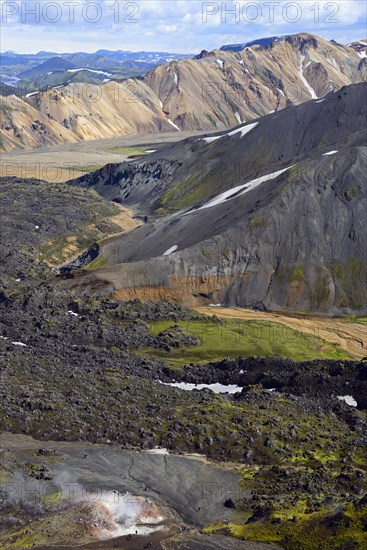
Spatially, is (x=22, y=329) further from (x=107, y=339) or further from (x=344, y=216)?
(x=344, y=216)

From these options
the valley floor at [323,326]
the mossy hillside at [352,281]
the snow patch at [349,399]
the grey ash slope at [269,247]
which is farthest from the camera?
the grey ash slope at [269,247]

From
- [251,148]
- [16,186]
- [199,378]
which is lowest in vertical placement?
[199,378]

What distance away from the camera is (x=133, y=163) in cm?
19050

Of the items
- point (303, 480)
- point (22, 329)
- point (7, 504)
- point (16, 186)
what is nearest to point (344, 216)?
point (22, 329)

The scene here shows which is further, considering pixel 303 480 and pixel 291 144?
pixel 291 144

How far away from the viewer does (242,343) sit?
83.2 m

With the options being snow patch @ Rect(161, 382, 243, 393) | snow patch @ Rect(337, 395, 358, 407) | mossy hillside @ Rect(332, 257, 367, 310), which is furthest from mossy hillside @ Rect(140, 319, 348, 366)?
mossy hillside @ Rect(332, 257, 367, 310)

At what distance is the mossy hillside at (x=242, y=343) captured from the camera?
8131 centimetres

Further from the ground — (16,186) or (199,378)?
(16,186)

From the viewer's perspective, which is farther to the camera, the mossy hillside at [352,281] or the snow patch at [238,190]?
the snow patch at [238,190]

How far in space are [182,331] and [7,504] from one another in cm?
4114

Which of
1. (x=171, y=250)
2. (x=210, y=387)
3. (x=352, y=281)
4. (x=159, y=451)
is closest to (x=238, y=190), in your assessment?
(x=171, y=250)

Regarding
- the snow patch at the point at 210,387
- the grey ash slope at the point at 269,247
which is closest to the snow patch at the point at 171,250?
the grey ash slope at the point at 269,247

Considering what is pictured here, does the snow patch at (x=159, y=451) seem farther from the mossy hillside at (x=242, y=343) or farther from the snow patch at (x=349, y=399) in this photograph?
the mossy hillside at (x=242, y=343)
